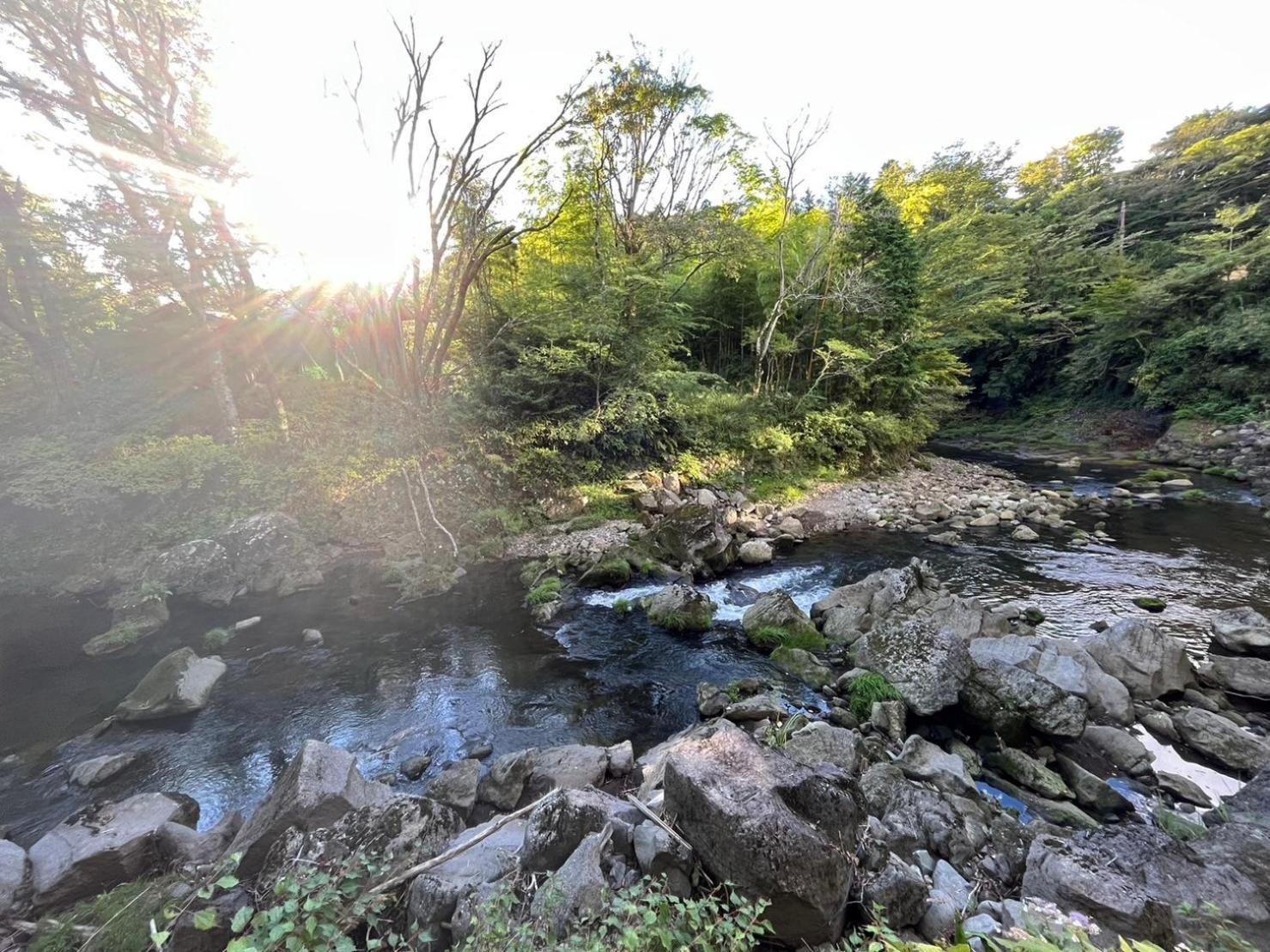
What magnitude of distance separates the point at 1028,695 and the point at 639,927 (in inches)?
204

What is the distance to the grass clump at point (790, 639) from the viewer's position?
7281 mm

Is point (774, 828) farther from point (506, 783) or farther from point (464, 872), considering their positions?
point (506, 783)

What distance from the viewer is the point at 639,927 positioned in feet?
7.14

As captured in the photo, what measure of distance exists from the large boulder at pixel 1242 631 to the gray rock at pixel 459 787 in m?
10.1

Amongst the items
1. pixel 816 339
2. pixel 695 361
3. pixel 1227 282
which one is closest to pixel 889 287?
pixel 816 339

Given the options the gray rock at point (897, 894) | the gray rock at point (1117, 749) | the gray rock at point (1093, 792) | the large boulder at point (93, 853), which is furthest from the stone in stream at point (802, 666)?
the large boulder at point (93, 853)

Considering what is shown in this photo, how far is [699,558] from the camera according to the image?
423 inches

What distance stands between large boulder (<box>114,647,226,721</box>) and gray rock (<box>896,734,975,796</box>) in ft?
29.1

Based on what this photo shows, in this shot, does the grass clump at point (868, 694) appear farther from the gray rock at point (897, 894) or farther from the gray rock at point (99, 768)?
the gray rock at point (99, 768)

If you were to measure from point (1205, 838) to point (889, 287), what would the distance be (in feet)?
59.6

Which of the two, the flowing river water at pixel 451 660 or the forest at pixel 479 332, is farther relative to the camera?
the forest at pixel 479 332

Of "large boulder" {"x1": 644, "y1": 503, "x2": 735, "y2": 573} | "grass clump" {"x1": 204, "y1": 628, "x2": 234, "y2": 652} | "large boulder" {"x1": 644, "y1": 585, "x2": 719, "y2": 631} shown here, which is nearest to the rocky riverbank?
"large boulder" {"x1": 644, "y1": 585, "x2": 719, "y2": 631}

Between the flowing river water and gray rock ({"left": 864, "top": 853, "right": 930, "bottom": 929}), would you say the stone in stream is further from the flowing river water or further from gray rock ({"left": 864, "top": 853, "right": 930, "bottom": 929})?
gray rock ({"left": 864, "top": 853, "right": 930, "bottom": 929})

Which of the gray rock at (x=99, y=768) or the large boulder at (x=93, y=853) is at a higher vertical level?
the large boulder at (x=93, y=853)
